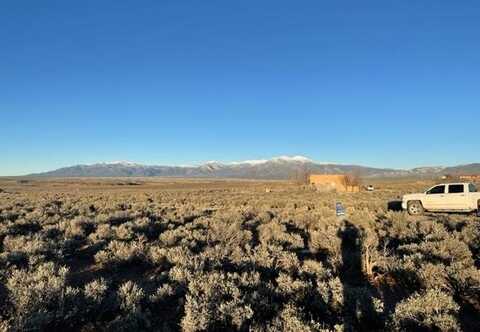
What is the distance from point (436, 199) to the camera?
820 inches

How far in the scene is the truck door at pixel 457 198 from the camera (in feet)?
65.4

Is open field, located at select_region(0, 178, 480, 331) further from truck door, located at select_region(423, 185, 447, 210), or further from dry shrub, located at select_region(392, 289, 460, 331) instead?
truck door, located at select_region(423, 185, 447, 210)

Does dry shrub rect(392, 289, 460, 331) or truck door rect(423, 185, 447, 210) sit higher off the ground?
truck door rect(423, 185, 447, 210)

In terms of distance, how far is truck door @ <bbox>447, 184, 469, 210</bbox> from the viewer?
19.9 metres

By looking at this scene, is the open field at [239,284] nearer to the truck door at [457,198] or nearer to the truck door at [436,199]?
the truck door at [457,198]

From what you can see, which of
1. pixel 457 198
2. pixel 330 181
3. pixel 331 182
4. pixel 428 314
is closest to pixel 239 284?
pixel 428 314

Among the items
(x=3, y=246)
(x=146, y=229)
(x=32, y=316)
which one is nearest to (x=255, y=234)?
(x=146, y=229)

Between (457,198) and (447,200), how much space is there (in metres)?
0.50

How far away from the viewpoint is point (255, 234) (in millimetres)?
14375

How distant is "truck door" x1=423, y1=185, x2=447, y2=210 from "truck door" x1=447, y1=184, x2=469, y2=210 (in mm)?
295

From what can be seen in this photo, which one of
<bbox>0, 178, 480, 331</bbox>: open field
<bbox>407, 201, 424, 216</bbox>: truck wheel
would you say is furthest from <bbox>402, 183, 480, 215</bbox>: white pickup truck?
<bbox>0, 178, 480, 331</bbox>: open field

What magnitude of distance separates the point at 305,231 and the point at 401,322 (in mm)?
9211

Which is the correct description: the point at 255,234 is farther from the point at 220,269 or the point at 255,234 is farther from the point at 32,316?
the point at 32,316

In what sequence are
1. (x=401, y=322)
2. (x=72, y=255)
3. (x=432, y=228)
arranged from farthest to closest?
1. (x=432, y=228)
2. (x=72, y=255)
3. (x=401, y=322)
